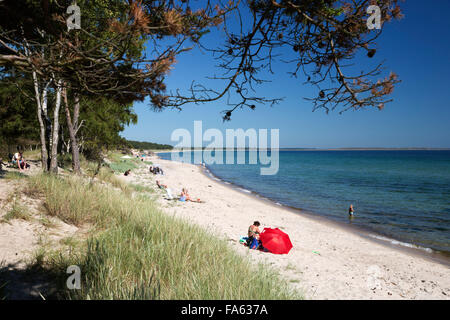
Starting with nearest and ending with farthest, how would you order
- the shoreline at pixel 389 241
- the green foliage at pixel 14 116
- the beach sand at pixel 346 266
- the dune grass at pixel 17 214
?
1. the dune grass at pixel 17 214
2. the beach sand at pixel 346 266
3. the shoreline at pixel 389 241
4. the green foliage at pixel 14 116

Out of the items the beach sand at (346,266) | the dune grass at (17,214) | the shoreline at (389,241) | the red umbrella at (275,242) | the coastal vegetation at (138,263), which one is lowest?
the shoreline at (389,241)

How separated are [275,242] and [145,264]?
5.13 metres

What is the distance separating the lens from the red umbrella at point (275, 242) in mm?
7418

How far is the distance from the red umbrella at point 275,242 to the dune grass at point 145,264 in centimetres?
314

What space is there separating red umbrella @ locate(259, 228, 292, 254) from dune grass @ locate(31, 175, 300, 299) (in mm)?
3135

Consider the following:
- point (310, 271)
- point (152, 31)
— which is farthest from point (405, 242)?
point (152, 31)

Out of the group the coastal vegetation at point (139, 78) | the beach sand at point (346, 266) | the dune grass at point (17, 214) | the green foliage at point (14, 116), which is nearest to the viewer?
the coastal vegetation at point (139, 78)

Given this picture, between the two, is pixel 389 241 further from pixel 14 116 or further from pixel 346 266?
pixel 14 116

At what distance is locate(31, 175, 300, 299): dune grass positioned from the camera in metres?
2.71

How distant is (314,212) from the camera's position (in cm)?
1725

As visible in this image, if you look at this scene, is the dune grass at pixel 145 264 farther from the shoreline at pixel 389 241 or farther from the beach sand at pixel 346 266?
the shoreline at pixel 389 241

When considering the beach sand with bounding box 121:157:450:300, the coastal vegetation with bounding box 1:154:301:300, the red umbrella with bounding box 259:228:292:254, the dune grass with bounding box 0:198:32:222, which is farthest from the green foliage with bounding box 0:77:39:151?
the red umbrella with bounding box 259:228:292:254

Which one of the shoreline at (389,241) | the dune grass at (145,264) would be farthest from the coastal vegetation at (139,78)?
the shoreline at (389,241)
